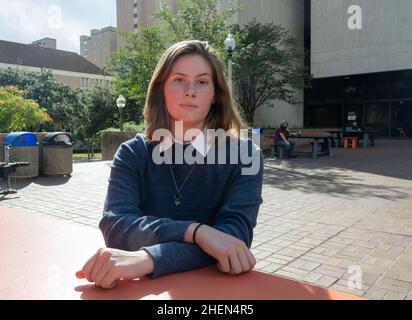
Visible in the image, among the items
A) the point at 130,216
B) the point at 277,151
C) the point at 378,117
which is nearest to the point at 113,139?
the point at 277,151

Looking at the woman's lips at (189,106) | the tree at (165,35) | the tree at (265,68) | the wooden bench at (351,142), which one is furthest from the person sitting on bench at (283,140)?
the woman's lips at (189,106)

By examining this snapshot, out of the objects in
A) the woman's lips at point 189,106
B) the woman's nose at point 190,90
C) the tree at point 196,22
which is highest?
the tree at point 196,22

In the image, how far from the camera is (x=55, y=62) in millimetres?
65438

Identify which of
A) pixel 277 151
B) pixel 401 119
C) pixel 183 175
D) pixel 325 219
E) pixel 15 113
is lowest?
pixel 325 219

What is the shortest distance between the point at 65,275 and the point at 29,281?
0.38ft

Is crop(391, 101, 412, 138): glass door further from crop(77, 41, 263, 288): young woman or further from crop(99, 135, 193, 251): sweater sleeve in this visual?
crop(99, 135, 193, 251): sweater sleeve

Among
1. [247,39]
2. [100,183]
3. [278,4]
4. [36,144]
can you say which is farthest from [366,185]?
[278,4]

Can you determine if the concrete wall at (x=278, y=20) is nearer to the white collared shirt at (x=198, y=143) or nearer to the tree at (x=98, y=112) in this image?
the tree at (x=98, y=112)

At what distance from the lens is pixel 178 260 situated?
1.38 metres

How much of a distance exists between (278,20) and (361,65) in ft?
21.9

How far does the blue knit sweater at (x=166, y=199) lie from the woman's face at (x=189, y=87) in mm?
168

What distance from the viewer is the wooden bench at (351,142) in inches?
838

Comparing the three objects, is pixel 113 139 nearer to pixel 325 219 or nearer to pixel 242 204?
pixel 325 219
